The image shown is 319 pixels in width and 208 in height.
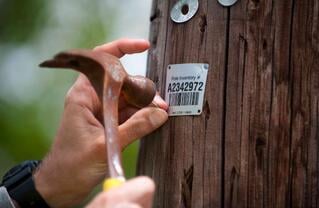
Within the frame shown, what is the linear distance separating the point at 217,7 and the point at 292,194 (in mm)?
537

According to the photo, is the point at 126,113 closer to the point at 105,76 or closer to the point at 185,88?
the point at 185,88

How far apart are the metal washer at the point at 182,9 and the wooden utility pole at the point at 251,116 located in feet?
0.07

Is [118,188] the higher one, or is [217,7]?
[217,7]

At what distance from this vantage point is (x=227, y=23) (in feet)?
6.51

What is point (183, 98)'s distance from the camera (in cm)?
207

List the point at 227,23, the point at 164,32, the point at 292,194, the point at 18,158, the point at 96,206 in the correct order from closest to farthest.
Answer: the point at 96,206, the point at 292,194, the point at 227,23, the point at 164,32, the point at 18,158

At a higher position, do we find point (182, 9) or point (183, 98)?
point (182, 9)

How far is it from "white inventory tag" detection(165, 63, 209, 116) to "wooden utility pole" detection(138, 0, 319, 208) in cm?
2

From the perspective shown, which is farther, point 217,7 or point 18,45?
point 18,45

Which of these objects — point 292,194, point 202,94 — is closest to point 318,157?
point 292,194

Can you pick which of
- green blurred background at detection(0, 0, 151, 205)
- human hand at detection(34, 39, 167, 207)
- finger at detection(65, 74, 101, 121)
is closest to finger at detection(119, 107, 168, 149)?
human hand at detection(34, 39, 167, 207)

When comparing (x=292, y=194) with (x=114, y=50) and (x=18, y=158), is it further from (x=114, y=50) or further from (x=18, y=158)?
(x=18, y=158)

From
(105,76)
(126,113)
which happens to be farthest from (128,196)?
(126,113)

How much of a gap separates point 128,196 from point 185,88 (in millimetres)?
746
